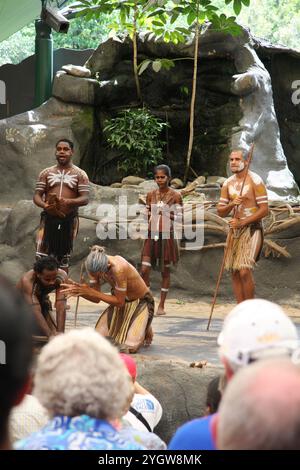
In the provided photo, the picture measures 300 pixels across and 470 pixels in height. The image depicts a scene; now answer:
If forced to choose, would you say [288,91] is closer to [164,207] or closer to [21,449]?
[164,207]

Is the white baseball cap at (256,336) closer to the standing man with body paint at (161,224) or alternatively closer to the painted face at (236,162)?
the painted face at (236,162)

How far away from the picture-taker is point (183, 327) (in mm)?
8383

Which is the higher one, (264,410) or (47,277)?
(264,410)

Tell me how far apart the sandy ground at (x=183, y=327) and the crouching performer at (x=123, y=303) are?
0.16 metres

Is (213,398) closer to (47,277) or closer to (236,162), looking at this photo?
(47,277)

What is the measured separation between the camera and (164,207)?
28.9ft

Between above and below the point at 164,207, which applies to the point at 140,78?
above

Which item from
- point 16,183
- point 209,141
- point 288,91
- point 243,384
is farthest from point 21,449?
point 288,91

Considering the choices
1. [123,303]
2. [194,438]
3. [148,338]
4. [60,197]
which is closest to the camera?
[194,438]

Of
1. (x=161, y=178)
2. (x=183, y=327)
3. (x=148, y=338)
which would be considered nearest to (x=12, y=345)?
(x=148, y=338)

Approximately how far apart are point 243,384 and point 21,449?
570 millimetres

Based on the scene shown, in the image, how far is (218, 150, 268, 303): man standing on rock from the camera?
748 centimetres

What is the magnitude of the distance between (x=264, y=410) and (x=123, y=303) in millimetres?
5074

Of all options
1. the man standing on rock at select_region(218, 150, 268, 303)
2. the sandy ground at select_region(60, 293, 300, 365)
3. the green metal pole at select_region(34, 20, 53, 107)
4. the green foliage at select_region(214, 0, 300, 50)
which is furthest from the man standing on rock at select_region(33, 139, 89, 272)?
the green foliage at select_region(214, 0, 300, 50)
